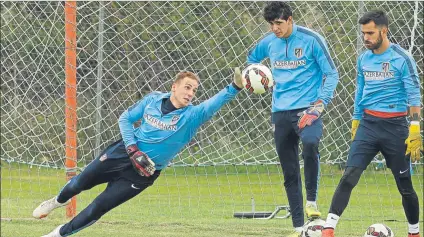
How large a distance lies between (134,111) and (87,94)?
3.46 metres

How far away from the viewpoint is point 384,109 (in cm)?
909

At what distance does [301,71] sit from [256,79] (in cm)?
105

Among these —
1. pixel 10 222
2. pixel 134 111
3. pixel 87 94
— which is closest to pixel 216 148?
pixel 87 94

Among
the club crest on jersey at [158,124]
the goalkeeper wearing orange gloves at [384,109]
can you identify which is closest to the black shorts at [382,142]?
the goalkeeper wearing orange gloves at [384,109]

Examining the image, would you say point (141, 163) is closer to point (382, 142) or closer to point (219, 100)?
point (219, 100)

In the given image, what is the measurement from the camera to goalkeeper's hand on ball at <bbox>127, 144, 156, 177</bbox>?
338 inches

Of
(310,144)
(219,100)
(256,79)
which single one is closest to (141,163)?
(219,100)

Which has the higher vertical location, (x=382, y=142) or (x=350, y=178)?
(x=382, y=142)

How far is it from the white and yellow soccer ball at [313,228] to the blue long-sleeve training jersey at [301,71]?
1055 mm

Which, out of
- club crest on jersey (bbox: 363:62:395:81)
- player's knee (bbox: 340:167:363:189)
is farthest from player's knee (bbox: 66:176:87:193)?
club crest on jersey (bbox: 363:62:395:81)

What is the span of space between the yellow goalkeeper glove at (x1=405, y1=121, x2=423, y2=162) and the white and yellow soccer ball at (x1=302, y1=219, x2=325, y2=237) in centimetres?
100

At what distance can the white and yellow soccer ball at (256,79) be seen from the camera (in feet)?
27.7

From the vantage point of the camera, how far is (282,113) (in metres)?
9.41

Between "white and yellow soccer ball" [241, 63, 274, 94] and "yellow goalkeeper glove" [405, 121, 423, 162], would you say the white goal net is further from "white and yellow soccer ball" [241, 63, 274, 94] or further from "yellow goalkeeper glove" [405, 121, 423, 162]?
"white and yellow soccer ball" [241, 63, 274, 94]
